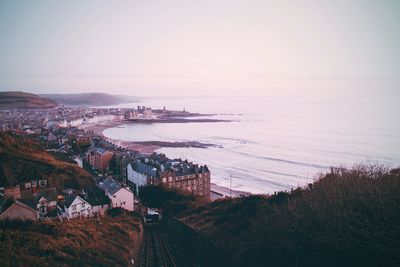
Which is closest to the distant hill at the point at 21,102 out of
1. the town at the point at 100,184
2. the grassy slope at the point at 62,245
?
the town at the point at 100,184

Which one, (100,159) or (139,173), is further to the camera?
(100,159)

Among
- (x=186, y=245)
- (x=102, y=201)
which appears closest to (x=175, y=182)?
(x=102, y=201)

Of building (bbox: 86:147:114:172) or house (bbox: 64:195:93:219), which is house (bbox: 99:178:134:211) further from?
building (bbox: 86:147:114:172)

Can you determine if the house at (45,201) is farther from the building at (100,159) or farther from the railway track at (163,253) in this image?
the building at (100,159)

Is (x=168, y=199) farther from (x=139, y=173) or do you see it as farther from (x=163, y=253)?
(x=163, y=253)

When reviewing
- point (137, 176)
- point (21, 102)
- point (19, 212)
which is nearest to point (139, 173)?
point (137, 176)

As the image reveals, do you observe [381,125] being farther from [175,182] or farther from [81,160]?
[81,160]
